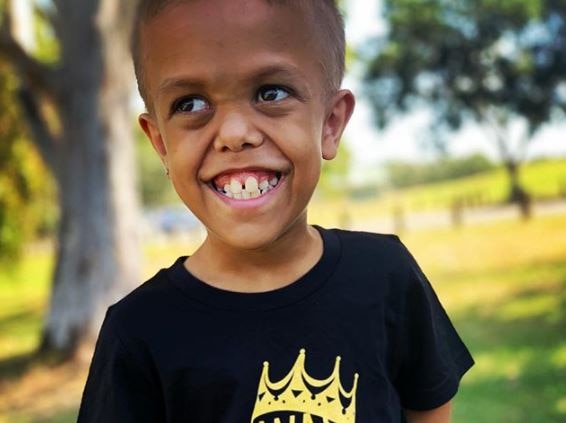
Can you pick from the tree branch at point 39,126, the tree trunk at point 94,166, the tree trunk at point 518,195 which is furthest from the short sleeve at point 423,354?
the tree branch at point 39,126

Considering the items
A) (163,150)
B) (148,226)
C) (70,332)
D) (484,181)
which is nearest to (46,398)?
(70,332)

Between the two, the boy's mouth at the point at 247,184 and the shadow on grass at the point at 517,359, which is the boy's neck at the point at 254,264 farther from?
the shadow on grass at the point at 517,359

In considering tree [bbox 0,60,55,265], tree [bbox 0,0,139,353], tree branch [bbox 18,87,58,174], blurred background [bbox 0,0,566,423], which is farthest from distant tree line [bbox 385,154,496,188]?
tree [bbox 0,60,55,265]

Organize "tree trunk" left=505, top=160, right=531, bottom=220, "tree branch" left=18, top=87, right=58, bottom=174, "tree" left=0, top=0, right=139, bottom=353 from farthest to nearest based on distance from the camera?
"tree trunk" left=505, top=160, right=531, bottom=220
"tree branch" left=18, top=87, right=58, bottom=174
"tree" left=0, top=0, right=139, bottom=353

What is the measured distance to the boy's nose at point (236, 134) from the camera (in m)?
1.02

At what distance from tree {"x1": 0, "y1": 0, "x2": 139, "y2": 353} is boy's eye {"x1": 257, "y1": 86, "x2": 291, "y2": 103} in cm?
474

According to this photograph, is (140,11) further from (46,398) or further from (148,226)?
(148,226)

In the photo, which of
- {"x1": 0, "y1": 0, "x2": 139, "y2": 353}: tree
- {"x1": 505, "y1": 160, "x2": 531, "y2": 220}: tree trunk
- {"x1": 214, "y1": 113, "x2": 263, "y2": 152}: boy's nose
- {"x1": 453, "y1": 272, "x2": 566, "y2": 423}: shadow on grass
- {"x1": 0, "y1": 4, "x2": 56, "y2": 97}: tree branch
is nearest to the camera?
{"x1": 214, "y1": 113, "x2": 263, "y2": 152}: boy's nose

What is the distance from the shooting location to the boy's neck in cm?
116

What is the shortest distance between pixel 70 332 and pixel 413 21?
4044 millimetres

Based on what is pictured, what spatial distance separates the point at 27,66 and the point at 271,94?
5.01 m

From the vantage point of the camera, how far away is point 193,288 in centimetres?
114

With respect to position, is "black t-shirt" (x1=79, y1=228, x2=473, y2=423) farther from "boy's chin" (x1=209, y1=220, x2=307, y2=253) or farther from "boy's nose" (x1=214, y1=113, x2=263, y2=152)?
"boy's nose" (x1=214, y1=113, x2=263, y2=152)

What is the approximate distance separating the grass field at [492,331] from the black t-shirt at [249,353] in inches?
117
